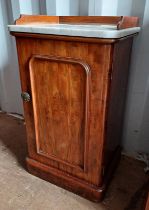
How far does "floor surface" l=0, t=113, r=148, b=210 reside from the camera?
106 centimetres

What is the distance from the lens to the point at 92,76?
2.65 ft

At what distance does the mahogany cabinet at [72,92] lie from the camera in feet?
2.55

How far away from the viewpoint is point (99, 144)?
3.08ft

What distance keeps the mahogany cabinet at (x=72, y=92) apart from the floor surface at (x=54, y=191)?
0.05m

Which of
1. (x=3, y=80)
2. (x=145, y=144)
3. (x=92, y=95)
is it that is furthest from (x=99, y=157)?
(x=3, y=80)

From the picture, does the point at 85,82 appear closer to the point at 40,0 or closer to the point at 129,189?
the point at 129,189

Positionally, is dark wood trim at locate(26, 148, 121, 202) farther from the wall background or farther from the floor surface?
the wall background

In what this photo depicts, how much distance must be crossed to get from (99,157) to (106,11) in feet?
2.66

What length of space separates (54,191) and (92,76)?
727 mm

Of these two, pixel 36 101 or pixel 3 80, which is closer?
pixel 36 101

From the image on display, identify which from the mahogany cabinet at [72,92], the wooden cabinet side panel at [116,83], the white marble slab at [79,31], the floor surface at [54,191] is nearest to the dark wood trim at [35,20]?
the mahogany cabinet at [72,92]

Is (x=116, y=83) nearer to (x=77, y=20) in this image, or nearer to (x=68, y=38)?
(x=68, y=38)

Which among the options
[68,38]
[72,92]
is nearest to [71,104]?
[72,92]

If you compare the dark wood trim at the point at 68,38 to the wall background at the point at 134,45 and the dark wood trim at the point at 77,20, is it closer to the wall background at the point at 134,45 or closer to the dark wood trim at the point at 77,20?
the dark wood trim at the point at 77,20
